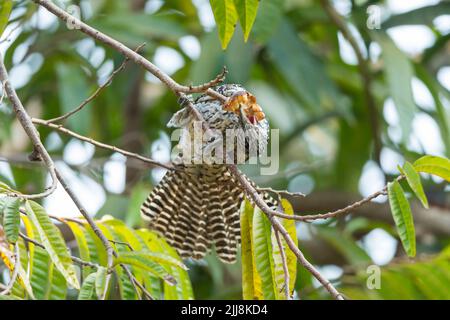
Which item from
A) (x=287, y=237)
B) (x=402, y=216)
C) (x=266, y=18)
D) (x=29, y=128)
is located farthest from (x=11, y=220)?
(x=266, y=18)

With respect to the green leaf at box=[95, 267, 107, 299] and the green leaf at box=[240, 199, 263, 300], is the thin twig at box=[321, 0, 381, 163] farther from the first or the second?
the green leaf at box=[95, 267, 107, 299]

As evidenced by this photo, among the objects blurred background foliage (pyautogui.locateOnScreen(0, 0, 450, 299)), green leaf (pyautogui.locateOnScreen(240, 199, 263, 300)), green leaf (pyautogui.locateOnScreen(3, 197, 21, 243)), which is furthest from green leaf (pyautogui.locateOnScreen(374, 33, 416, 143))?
green leaf (pyautogui.locateOnScreen(3, 197, 21, 243))

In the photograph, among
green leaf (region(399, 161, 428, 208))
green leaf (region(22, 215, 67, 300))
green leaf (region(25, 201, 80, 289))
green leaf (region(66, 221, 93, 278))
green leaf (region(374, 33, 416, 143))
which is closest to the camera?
green leaf (region(25, 201, 80, 289))

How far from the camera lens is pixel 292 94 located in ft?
18.1

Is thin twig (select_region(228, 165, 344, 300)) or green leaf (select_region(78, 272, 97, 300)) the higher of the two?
thin twig (select_region(228, 165, 344, 300))

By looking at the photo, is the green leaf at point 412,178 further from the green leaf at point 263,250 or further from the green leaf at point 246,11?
the green leaf at point 246,11

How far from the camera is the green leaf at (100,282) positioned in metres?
1.80

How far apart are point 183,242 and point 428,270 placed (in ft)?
3.03

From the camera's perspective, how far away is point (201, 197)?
3084mm

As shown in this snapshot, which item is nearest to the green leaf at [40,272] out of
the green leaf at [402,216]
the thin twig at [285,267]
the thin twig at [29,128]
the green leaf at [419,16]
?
the thin twig at [29,128]

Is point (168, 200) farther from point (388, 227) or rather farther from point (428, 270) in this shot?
point (388, 227)

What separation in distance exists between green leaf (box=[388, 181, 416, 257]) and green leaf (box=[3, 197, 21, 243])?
2.81 feet

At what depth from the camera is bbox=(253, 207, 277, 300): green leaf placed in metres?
2.14
